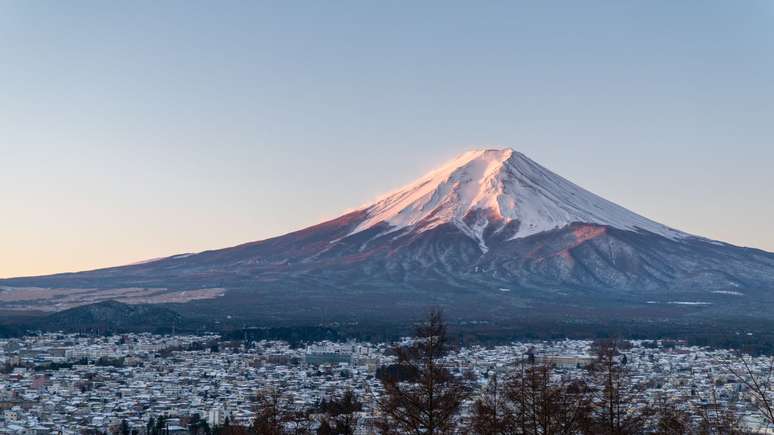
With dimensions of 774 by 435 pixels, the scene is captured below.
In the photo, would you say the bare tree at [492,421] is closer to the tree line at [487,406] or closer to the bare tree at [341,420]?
the tree line at [487,406]

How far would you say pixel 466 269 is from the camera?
157000 millimetres

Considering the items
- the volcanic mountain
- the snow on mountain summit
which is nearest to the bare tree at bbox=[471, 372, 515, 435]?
the volcanic mountain

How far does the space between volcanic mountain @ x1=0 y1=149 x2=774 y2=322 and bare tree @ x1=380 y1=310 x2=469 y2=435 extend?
8504cm

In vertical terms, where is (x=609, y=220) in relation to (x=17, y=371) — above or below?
above

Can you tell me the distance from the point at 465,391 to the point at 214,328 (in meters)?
76.9

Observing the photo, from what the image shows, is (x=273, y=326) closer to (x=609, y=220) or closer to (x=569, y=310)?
(x=569, y=310)

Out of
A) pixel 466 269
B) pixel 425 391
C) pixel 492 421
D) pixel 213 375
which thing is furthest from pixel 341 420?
pixel 466 269

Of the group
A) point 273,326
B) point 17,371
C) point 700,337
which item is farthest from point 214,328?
point 700,337

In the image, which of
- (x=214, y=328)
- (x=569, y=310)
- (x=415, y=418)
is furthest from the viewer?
(x=569, y=310)

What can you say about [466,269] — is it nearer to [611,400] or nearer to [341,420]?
[341,420]

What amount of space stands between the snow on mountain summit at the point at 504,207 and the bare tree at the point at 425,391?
145 metres

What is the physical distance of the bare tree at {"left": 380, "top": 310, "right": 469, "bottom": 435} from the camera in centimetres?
2177

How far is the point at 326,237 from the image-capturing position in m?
183

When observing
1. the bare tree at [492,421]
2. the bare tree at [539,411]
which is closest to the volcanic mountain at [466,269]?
the bare tree at [492,421]
